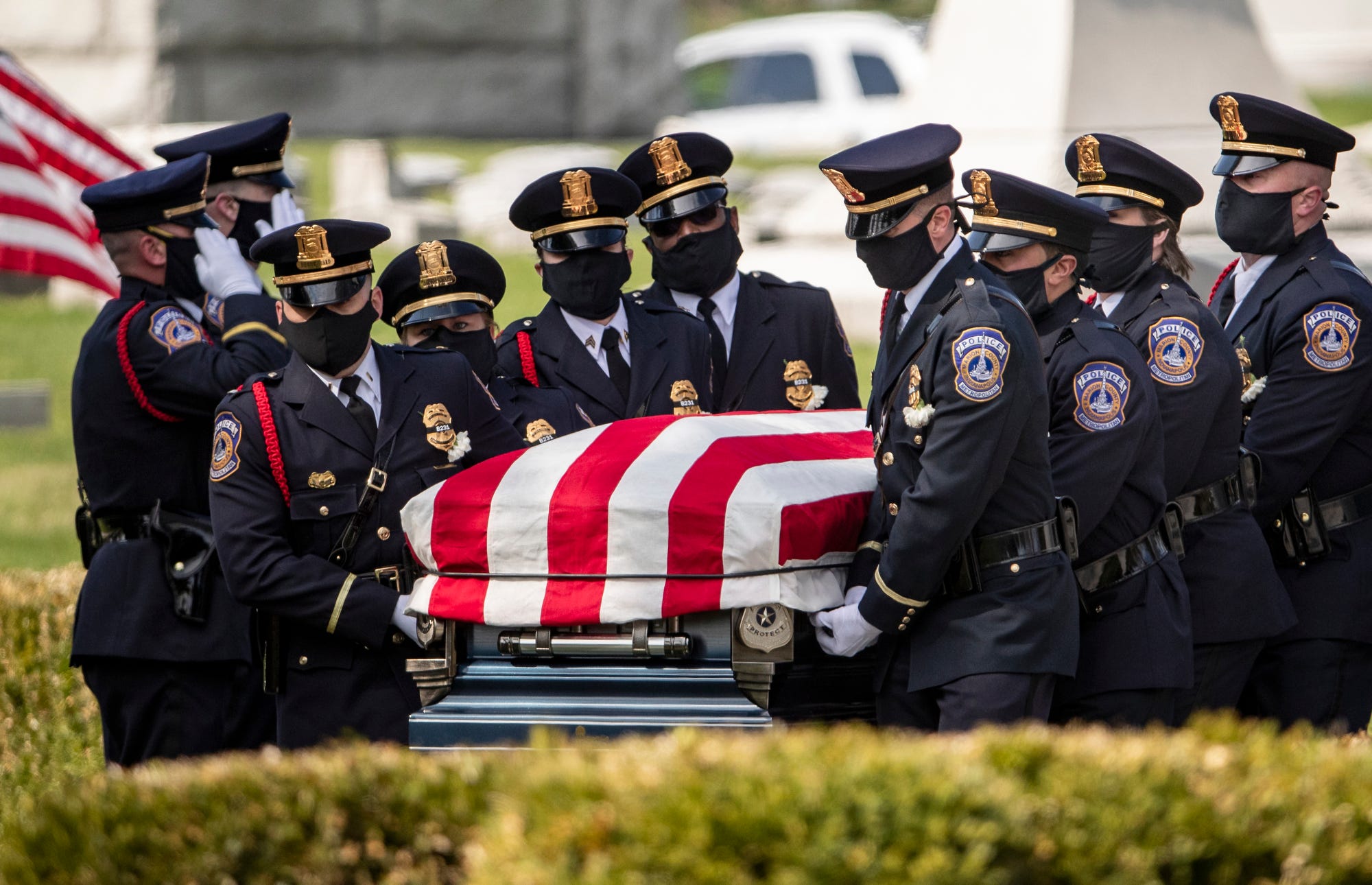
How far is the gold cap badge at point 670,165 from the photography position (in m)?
5.57

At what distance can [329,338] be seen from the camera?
4293 millimetres

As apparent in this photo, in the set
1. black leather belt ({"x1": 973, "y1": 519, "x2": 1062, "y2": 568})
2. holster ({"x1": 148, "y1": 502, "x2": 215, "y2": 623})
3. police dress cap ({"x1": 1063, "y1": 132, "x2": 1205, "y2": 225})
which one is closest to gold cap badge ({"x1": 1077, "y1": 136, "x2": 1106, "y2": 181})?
police dress cap ({"x1": 1063, "y1": 132, "x2": 1205, "y2": 225})

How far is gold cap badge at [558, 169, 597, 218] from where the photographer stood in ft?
16.4

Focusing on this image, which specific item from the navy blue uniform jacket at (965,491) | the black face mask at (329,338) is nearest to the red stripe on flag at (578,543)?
the navy blue uniform jacket at (965,491)

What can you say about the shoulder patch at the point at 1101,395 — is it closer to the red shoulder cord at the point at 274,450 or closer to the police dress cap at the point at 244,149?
the red shoulder cord at the point at 274,450

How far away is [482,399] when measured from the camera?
4.56 meters

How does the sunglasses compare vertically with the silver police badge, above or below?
above

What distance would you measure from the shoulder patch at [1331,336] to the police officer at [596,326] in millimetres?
1740

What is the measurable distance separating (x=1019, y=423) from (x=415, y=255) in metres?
2.16

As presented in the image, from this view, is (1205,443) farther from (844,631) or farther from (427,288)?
(427,288)

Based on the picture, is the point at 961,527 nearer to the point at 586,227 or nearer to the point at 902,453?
the point at 902,453

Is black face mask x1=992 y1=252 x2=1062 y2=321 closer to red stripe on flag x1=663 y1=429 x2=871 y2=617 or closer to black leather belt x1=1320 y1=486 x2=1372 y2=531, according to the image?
red stripe on flag x1=663 y1=429 x2=871 y2=617

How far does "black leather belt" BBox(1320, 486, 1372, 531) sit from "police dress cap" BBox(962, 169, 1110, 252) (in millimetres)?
1281

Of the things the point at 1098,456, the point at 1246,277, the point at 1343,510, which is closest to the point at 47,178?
the point at 1246,277
